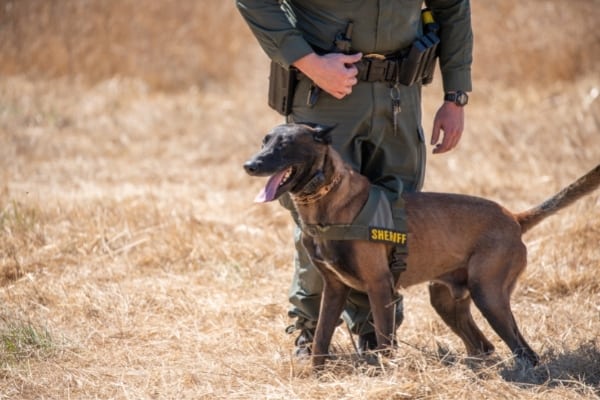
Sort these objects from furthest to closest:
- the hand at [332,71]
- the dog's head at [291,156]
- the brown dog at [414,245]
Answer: the hand at [332,71]
the brown dog at [414,245]
the dog's head at [291,156]

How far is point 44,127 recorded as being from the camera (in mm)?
11688

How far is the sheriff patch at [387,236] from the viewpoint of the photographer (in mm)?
4320

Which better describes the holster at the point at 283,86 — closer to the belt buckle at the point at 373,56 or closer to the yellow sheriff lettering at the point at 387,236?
the belt buckle at the point at 373,56

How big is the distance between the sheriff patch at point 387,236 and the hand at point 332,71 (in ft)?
2.32

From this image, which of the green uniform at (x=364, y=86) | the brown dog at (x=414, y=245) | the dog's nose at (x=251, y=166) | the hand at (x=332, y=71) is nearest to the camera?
the dog's nose at (x=251, y=166)

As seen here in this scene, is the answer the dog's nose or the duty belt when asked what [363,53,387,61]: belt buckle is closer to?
the duty belt

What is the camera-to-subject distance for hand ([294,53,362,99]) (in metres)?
4.36

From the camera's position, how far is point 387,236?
4.38 metres

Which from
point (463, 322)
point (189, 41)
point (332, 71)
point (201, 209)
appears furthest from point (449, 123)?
point (189, 41)

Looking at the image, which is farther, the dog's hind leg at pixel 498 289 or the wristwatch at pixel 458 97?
the wristwatch at pixel 458 97

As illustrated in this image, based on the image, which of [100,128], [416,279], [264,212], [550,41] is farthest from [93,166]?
[550,41]

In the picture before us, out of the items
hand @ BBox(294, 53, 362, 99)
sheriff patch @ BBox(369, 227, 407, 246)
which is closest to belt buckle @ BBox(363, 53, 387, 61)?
hand @ BBox(294, 53, 362, 99)

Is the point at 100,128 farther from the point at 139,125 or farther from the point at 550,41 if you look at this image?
the point at 550,41

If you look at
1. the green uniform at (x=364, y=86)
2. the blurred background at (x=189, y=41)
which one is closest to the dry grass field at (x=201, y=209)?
the blurred background at (x=189, y=41)
